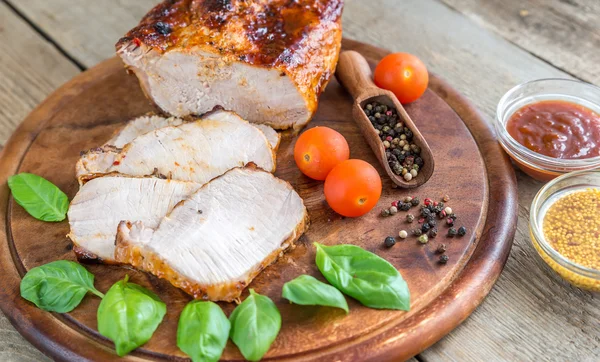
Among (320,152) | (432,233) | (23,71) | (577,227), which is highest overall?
(23,71)

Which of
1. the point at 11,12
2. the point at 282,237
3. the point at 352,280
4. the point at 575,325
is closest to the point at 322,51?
the point at 282,237

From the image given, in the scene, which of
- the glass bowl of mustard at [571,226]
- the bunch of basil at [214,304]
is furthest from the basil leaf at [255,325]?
the glass bowl of mustard at [571,226]

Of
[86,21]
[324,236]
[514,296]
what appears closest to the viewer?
[514,296]

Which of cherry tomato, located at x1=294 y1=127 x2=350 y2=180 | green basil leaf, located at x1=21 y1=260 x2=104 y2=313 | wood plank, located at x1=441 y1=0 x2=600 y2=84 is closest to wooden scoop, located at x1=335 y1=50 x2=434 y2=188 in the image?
cherry tomato, located at x1=294 y1=127 x2=350 y2=180

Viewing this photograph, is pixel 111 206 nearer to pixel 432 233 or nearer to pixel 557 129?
pixel 432 233

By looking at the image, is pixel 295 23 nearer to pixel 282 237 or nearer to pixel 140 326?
pixel 282 237

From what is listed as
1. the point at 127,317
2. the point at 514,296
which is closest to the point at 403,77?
the point at 514,296

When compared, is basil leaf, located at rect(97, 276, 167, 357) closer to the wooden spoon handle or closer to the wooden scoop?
the wooden scoop
